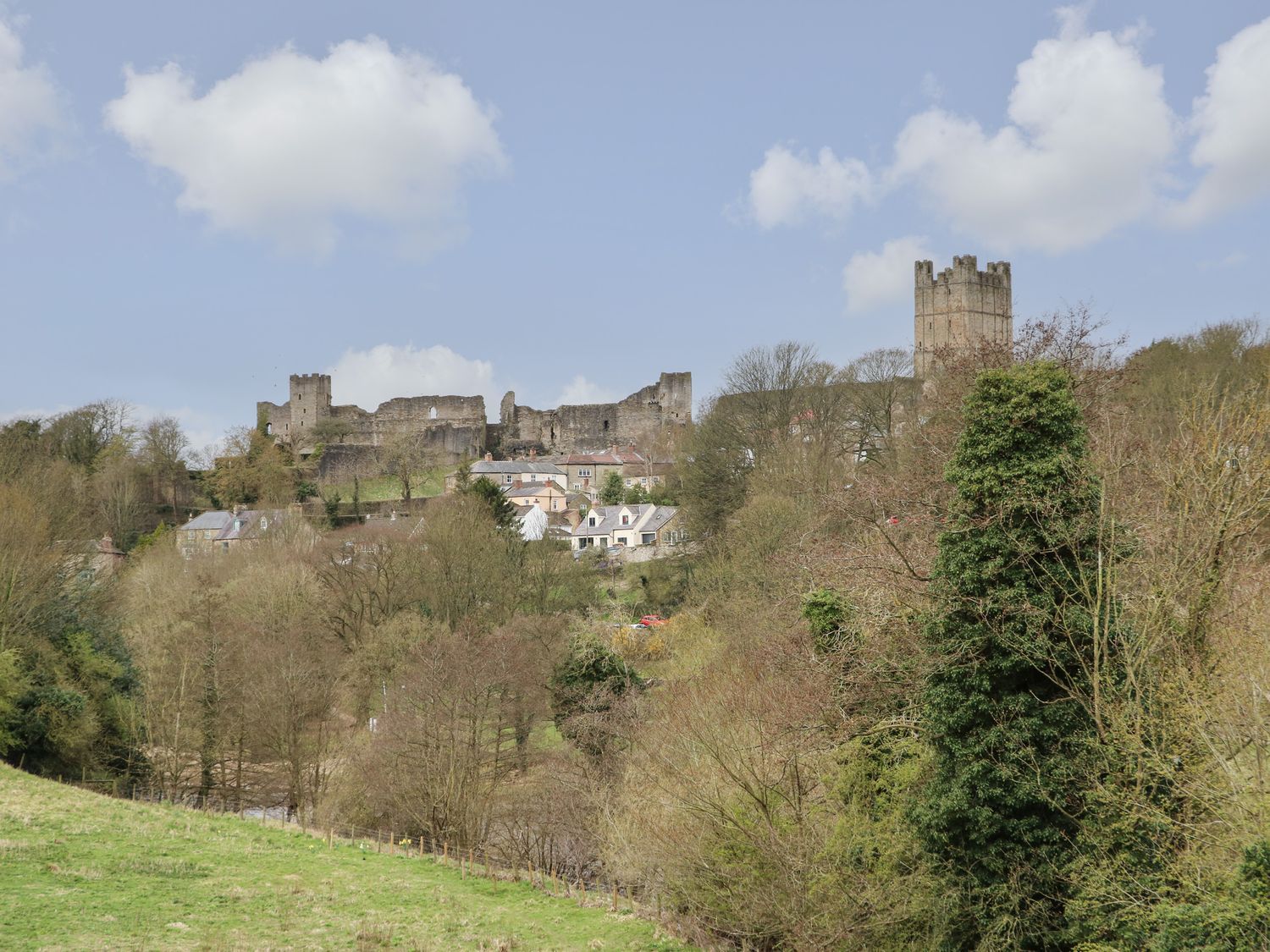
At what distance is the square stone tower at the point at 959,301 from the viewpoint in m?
54.7

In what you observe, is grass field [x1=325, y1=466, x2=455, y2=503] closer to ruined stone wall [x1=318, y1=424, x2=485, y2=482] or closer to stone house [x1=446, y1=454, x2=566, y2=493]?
ruined stone wall [x1=318, y1=424, x2=485, y2=482]

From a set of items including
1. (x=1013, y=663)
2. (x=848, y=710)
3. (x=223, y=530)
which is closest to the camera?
(x=1013, y=663)

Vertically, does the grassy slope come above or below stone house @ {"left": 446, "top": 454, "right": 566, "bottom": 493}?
below

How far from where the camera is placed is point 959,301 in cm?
5484

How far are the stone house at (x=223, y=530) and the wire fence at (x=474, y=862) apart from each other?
68.3 ft

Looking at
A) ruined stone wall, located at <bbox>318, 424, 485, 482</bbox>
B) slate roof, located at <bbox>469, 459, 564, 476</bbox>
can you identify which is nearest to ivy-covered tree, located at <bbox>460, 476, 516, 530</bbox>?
slate roof, located at <bbox>469, 459, 564, 476</bbox>

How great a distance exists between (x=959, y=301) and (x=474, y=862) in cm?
4406

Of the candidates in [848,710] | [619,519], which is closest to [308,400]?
[619,519]

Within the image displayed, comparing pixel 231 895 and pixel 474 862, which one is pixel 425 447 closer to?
pixel 474 862

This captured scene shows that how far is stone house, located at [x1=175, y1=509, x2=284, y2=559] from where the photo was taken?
4246 cm

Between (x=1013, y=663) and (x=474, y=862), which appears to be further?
(x=474, y=862)

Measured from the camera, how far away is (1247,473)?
9.97 m

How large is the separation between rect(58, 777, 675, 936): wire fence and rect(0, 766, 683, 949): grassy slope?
1.00 ft

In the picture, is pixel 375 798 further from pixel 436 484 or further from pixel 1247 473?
pixel 436 484
